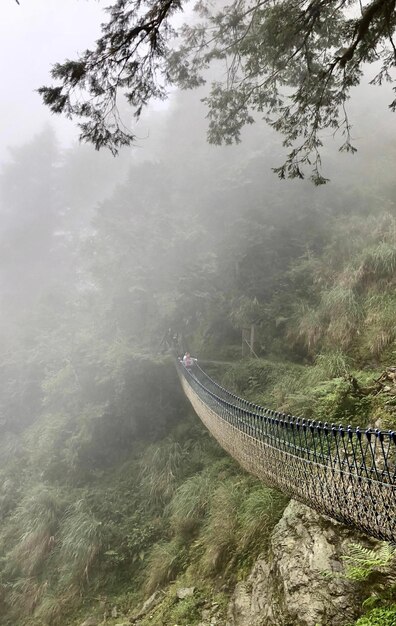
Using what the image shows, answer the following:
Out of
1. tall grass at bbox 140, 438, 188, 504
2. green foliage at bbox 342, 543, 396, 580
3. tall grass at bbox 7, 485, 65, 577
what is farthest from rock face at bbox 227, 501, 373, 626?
tall grass at bbox 7, 485, 65, 577

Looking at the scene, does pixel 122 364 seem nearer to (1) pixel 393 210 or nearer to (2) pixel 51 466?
(2) pixel 51 466

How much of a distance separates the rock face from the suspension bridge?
0.67 m

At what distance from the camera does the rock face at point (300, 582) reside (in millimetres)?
3266

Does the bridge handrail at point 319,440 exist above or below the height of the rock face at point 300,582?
above

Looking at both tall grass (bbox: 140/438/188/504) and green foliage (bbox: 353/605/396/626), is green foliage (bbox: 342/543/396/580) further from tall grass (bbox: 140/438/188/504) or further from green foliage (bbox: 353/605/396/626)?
tall grass (bbox: 140/438/188/504)

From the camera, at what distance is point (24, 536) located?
301 inches

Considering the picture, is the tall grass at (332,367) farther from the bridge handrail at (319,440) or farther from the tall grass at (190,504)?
the tall grass at (190,504)

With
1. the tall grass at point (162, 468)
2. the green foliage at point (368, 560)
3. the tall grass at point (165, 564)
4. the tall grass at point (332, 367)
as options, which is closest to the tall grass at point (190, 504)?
the tall grass at point (165, 564)

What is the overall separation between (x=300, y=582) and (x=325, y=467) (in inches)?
66.5

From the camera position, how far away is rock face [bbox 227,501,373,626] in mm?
3266

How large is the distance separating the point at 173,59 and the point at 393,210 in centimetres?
775

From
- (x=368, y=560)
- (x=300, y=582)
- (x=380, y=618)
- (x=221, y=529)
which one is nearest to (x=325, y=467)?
(x=368, y=560)

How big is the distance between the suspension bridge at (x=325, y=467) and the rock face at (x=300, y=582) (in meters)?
0.67

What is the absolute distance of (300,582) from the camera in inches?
141
